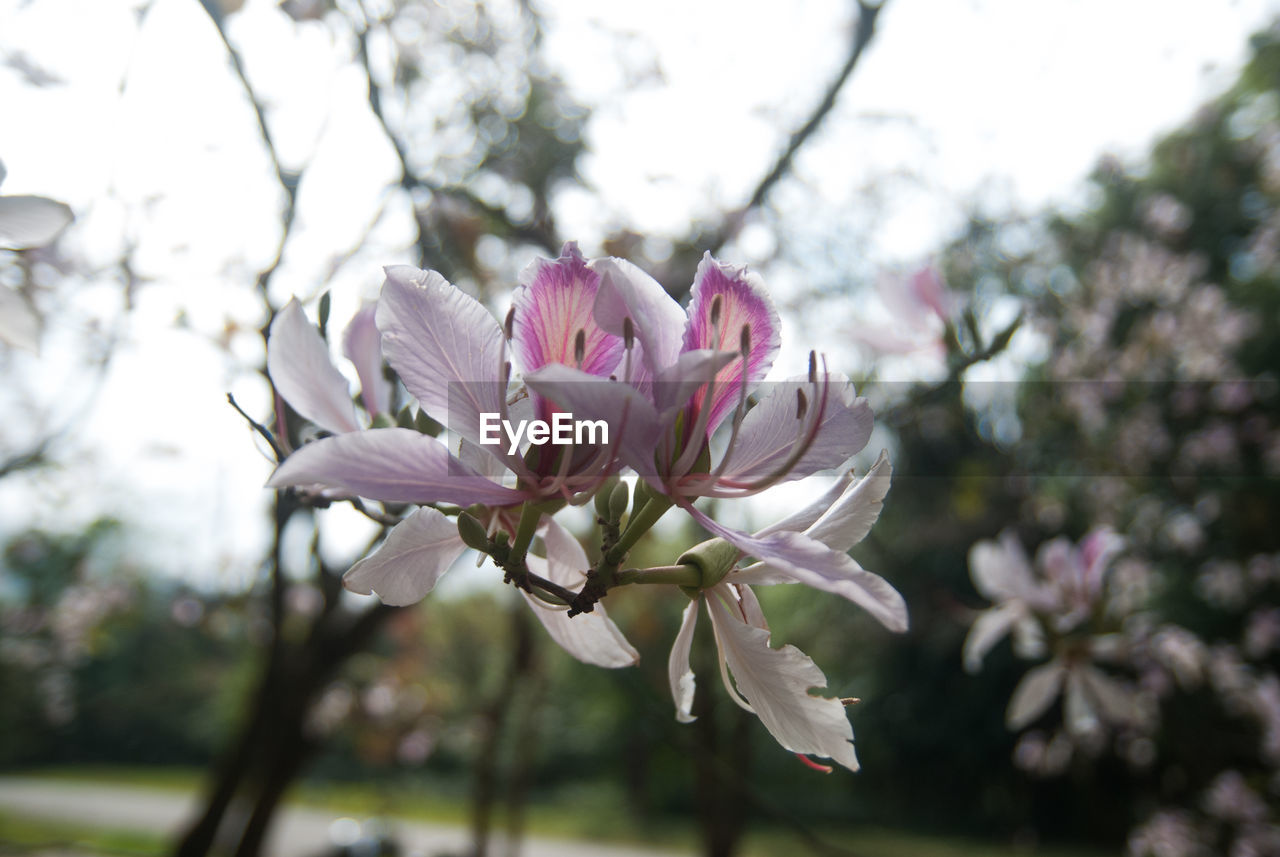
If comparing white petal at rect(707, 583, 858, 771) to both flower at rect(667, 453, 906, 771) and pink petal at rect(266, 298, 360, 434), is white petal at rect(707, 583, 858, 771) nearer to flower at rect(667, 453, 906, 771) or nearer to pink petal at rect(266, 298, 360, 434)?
flower at rect(667, 453, 906, 771)

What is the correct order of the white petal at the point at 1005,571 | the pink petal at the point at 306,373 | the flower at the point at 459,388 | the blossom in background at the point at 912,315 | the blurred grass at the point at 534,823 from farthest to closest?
the blurred grass at the point at 534,823 < the white petal at the point at 1005,571 < the blossom in background at the point at 912,315 < the pink petal at the point at 306,373 < the flower at the point at 459,388

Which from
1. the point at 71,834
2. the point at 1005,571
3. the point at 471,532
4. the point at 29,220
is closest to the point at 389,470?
the point at 471,532

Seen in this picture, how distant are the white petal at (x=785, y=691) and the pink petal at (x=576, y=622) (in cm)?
12

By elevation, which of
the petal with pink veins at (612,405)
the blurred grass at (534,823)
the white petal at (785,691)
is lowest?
the blurred grass at (534,823)

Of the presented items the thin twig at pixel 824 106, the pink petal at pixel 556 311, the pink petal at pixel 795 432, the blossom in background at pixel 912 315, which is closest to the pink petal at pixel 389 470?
the pink petal at pixel 556 311

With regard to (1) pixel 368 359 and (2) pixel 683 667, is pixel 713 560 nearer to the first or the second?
(2) pixel 683 667

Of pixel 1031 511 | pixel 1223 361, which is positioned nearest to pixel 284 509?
pixel 1031 511

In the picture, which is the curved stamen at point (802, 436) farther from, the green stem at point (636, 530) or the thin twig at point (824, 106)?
the thin twig at point (824, 106)

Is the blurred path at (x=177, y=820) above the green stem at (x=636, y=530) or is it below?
below

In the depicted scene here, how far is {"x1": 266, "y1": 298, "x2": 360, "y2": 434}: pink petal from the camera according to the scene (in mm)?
652

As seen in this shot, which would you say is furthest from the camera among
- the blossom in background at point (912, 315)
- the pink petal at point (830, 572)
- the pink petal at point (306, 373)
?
the blossom in background at point (912, 315)

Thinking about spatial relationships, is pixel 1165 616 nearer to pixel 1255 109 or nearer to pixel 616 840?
pixel 1255 109

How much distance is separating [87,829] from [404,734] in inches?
254

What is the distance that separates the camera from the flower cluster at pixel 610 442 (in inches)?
20.9
